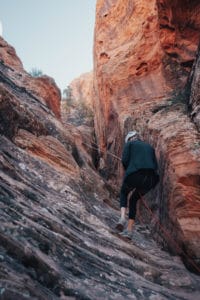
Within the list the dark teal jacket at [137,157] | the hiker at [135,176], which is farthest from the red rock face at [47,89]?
the hiker at [135,176]

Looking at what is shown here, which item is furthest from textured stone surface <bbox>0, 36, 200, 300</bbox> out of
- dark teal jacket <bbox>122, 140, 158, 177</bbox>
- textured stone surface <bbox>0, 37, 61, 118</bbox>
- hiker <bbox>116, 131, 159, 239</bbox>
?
textured stone surface <bbox>0, 37, 61, 118</bbox>

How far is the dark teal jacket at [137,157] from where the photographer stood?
7.73m

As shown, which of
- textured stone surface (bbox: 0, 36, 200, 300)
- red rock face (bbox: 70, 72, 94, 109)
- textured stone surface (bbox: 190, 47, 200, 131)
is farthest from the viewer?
red rock face (bbox: 70, 72, 94, 109)

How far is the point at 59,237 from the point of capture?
5422mm

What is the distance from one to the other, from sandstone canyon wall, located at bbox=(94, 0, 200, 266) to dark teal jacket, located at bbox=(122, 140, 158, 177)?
2.07 ft

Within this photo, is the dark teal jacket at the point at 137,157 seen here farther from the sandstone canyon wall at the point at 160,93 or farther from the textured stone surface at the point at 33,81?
the textured stone surface at the point at 33,81

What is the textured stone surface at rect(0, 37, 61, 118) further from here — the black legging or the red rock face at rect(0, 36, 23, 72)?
the black legging

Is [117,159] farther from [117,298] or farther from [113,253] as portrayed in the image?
[117,298]

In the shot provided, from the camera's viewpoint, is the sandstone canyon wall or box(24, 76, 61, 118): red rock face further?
box(24, 76, 61, 118): red rock face

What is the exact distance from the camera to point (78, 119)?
27641 mm

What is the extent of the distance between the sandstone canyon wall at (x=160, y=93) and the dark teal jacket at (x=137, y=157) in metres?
0.63

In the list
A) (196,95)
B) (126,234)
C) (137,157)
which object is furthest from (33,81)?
(126,234)

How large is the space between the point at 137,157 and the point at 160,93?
454 cm

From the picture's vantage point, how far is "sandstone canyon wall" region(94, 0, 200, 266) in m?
7.75
